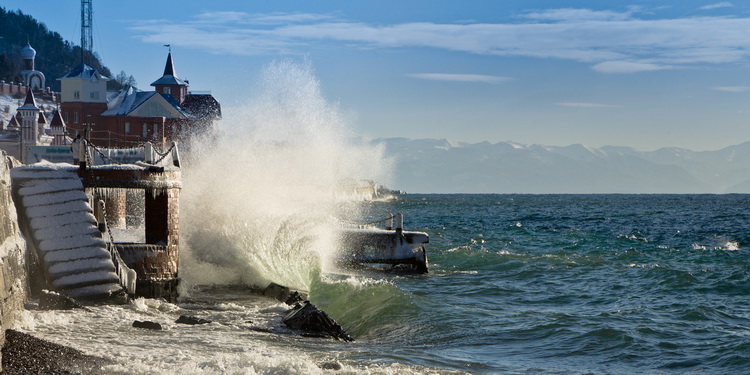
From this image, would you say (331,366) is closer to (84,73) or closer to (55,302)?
(55,302)

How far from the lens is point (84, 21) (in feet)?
439

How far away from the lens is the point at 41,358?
35.8ft

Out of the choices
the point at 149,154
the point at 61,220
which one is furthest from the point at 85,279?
the point at 149,154

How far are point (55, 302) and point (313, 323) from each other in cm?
454

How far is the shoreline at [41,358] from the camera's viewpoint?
10.4 meters

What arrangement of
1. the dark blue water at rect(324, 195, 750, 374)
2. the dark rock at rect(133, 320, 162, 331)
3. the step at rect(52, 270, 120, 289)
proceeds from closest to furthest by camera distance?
the dark rock at rect(133, 320, 162, 331), the dark blue water at rect(324, 195, 750, 374), the step at rect(52, 270, 120, 289)

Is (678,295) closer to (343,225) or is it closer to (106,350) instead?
(343,225)

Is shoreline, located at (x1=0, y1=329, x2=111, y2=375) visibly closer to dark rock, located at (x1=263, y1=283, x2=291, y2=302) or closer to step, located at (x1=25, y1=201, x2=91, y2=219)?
step, located at (x1=25, y1=201, x2=91, y2=219)

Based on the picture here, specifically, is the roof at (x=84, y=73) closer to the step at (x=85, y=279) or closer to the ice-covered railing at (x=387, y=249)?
the ice-covered railing at (x=387, y=249)

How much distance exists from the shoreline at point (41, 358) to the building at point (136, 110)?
182 feet

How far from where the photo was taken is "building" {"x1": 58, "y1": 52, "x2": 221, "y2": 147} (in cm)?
7044

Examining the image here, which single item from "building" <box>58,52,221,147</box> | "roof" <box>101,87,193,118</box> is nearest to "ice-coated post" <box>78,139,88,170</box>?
"building" <box>58,52,221,147</box>

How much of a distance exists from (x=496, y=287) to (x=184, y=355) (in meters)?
14.0

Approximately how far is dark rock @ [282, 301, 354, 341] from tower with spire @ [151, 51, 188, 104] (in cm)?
6885
